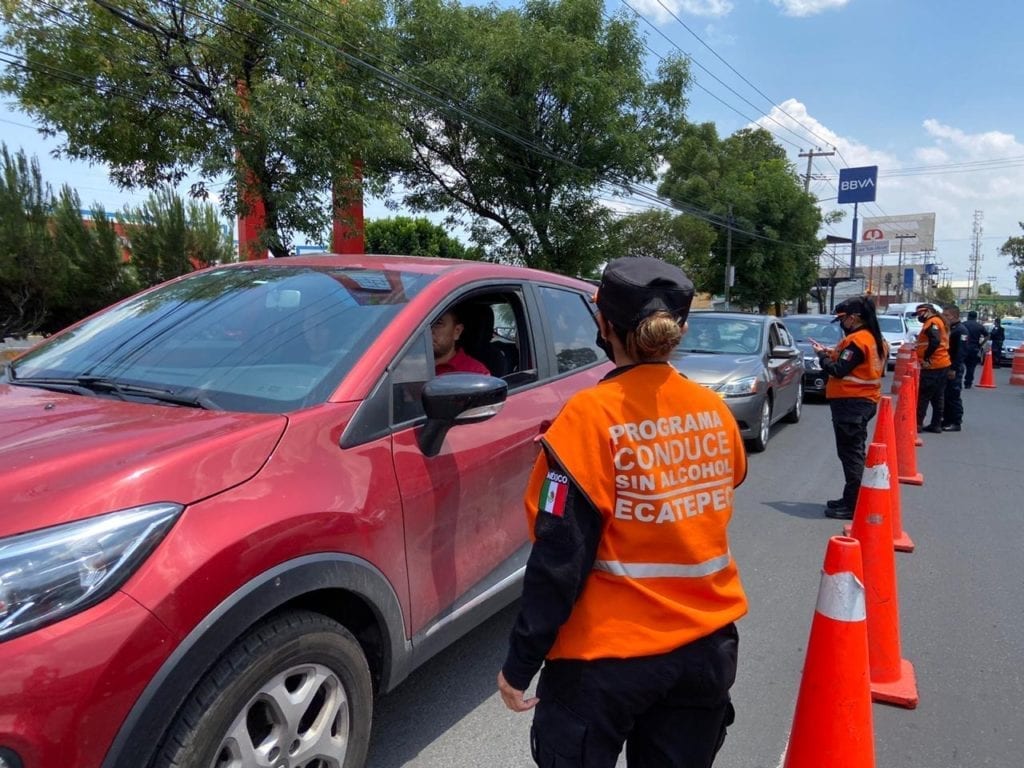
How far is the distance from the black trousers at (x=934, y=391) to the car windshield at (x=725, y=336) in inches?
95.5

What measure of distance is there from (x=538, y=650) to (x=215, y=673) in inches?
32.0

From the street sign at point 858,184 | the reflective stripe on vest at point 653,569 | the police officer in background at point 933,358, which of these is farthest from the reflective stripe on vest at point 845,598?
the street sign at point 858,184

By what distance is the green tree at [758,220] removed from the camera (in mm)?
33562

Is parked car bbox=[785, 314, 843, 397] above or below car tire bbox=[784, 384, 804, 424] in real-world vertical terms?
above

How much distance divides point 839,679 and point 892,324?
22439mm

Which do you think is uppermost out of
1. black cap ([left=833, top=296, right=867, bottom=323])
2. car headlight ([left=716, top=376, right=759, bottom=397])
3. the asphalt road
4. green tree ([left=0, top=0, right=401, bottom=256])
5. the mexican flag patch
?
green tree ([left=0, top=0, right=401, bottom=256])

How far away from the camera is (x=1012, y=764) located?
2889 mm

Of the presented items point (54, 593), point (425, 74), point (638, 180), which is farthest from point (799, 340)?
point (54, 593)

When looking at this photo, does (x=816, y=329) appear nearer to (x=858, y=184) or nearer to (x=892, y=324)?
(x=892, y=324)

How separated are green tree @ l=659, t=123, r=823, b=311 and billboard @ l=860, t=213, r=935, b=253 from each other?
106 feet

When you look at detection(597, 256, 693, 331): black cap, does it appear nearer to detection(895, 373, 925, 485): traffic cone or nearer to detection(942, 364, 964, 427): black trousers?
detection(895, 373, 925, 485): traffic cone

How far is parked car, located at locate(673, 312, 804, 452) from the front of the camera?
8344 mm

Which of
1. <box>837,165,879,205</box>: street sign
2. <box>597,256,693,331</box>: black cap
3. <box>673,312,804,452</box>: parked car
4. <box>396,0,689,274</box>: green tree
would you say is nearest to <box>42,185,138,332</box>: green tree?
<box>396,0,689,274</box>: green tree

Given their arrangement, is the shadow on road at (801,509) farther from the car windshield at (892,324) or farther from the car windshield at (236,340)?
the car windshield at (892,324)
